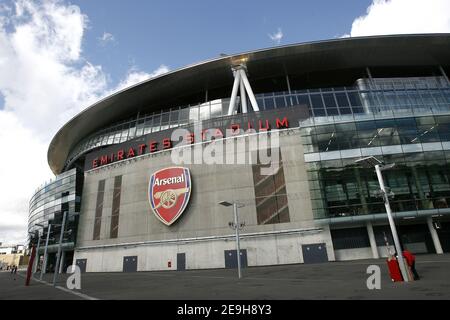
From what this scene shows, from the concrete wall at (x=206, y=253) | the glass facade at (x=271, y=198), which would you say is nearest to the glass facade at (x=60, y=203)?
the concrete wall at (x=206, y=253)

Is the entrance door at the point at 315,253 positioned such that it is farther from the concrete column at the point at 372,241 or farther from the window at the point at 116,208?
the window at the point at 116,208

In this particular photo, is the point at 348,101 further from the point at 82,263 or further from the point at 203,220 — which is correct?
the point at 82,263

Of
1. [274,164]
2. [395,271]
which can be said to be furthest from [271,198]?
[395,271]

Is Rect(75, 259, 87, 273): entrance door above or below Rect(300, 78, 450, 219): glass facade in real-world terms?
below

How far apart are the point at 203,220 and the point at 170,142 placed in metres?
13.1

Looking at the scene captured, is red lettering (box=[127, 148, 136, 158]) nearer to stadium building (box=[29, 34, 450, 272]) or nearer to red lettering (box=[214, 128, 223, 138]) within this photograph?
stadium building (box=[29, 34, 450, 272])

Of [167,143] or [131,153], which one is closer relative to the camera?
[167,143]

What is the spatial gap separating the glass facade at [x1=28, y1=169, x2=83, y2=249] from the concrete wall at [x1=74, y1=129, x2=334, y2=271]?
7.18 m

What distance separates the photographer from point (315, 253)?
105 ft

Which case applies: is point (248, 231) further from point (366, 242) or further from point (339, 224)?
point (366, 242)

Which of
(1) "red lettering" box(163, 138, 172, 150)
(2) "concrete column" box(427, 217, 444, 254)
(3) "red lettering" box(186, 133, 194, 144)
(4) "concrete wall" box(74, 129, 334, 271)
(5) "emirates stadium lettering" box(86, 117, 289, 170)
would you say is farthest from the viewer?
(1) "red lettering" box(163, 138, 172, 150)

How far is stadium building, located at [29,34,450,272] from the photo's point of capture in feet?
108

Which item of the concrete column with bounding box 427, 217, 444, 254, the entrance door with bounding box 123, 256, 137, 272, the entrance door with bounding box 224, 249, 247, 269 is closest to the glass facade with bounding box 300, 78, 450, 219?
the concrete column with bounding box 427, 217, 444, 254

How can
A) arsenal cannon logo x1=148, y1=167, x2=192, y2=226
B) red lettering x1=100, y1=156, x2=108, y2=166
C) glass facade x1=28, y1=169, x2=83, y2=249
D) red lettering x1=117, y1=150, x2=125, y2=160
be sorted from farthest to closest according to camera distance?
1. glass facade x1=28, y1=169, x2=83, y2=249
2. red lettering x1=100, y1=156, x2=108, y2=166
3. red lettering x1=117, y1=150, x2=125, y2=160
4. arsenal cannon logo x1=148, y1=167, x2=192, y2=226
